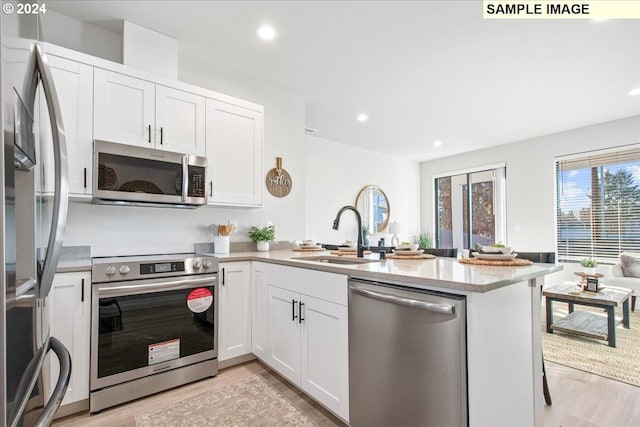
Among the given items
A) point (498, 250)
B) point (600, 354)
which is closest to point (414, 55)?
point (498, 250)

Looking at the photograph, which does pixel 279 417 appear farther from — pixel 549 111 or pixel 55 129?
pixel 549 111

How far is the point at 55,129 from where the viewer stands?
2.94 feet

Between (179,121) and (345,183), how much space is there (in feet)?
12.1

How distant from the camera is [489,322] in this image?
1.25 metres

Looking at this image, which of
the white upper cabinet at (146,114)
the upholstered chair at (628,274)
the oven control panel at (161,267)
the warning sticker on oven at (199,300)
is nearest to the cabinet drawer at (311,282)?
the warning sticker on oven at (199,300)

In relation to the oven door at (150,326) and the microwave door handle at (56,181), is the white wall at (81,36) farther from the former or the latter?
the microwave door handle at (56,181)

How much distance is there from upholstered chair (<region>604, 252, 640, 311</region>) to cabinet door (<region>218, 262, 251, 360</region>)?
15.7 ft

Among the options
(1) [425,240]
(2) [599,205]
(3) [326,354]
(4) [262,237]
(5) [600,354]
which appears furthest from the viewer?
(1) [425,240]

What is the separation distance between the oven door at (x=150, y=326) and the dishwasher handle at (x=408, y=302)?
4.28ft

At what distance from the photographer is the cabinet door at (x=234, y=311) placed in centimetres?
244

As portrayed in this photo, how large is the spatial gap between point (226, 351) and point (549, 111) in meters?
5.05

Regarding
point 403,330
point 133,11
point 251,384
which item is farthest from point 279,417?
point 133,11

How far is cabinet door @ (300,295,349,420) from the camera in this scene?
1682mm

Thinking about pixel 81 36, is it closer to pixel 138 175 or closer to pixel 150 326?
pixel 138 175
